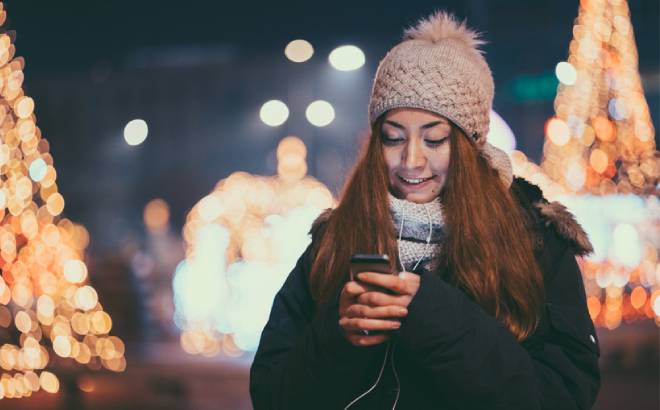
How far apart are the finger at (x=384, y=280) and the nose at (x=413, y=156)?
0.56 metres

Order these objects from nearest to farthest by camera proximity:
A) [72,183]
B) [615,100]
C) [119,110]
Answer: [615,100] < [119,110] < [72,183]

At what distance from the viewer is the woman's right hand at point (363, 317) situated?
243cm

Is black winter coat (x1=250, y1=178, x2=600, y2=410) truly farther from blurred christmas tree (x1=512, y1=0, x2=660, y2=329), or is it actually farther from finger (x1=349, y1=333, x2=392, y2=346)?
blurred christmas tree (x1=512, y1=0, x2=660, y2=329)

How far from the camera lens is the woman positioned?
8.21 ft

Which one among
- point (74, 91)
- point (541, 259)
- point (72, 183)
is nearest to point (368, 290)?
point (541, 259)

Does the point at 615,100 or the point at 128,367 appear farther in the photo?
the point at 128,367

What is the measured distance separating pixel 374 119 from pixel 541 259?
0.65 meters

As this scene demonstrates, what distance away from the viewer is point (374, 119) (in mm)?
3104

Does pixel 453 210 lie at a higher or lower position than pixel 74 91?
lower

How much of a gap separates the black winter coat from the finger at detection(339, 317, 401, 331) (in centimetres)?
3

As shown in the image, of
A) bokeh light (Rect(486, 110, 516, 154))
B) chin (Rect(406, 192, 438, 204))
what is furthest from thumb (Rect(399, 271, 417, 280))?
bokeh light (Rect(486, 110, 516, 154))

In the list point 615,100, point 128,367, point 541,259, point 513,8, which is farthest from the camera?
point 513,8

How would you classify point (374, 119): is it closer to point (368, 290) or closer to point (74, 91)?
point (368, 290)

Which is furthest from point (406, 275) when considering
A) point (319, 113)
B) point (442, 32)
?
point (319, 113)
